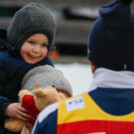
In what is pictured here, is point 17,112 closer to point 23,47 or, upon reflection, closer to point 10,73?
point 10,73

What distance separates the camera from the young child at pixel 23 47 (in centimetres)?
163

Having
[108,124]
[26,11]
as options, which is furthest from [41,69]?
[108,124]

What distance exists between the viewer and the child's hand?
146cm

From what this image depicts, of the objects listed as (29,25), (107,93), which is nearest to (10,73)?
(29,25)

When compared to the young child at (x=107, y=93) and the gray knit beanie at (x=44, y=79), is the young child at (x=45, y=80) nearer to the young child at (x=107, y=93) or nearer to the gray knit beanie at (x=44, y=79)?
the gray knit beanie at (x=44, y=79)

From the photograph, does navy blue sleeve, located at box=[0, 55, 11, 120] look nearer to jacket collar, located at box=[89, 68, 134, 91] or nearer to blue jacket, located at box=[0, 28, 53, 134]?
blue jacket, located at box=[0, 28, 53, 134]

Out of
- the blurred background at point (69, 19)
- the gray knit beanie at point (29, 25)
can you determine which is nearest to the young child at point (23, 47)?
the gray knit beanie at point (29, 25)

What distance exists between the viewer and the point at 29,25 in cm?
171

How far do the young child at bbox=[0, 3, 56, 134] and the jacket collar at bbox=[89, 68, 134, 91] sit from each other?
563 mm

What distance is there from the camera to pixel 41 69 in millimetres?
1666

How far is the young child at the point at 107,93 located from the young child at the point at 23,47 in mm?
492

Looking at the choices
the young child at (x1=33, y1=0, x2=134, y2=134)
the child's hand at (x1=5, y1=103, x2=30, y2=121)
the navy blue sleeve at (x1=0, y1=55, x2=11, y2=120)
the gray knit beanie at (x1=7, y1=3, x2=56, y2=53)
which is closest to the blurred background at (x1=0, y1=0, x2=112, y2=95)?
the gray knit beanie at (x1=7, y1=3, x2=56, y2=53)

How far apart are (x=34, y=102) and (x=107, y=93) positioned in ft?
1.22

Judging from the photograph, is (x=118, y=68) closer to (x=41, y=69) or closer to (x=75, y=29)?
(x=41, y=69)
